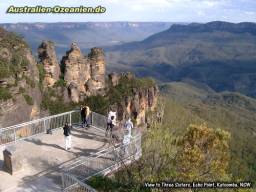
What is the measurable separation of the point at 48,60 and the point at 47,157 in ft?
218

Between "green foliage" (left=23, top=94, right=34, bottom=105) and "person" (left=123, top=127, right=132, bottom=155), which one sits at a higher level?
"person" (left=123, top=127, right=132, bottom=155)

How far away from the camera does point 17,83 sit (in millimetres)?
70312

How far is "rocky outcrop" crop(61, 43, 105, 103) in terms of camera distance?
96250 millimetres

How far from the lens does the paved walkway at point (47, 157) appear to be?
22016 mm

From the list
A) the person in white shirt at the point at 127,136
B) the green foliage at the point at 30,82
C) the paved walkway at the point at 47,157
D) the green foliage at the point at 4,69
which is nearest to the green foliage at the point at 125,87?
the green foliage at the point at 30,82

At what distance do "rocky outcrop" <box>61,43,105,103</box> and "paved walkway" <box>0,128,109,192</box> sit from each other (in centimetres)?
6620

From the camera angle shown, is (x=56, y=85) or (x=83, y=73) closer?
(x=56, y=85)

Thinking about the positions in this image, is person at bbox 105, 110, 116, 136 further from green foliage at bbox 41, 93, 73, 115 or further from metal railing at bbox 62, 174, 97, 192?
green foliage at bbox 41, 93, 73, 115

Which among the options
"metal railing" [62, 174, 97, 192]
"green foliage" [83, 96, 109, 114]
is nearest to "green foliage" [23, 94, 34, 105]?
"green foliage" [83, 96, 109, 114]

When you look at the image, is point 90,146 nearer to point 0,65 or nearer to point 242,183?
point 242,183

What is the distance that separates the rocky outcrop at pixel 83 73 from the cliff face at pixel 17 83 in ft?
48.6

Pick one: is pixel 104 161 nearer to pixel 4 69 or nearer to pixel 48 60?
pixel 4 69

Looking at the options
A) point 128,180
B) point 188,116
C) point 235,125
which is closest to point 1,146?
point 128,180

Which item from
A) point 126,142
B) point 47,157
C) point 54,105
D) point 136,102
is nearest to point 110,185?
point 126,142
